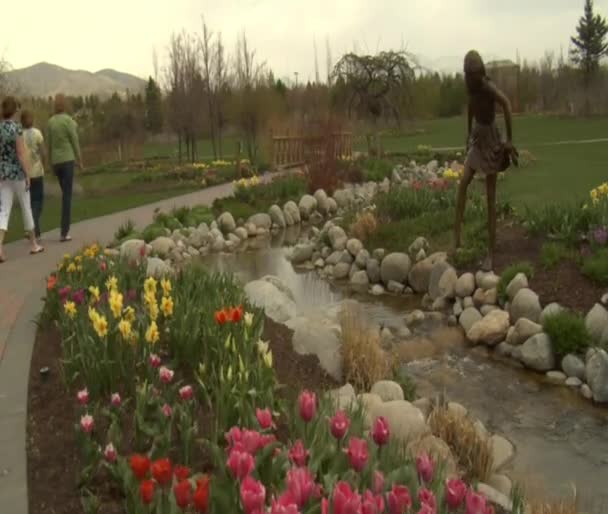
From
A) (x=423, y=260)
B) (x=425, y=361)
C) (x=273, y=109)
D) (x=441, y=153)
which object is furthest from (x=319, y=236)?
(x=273, y=109)

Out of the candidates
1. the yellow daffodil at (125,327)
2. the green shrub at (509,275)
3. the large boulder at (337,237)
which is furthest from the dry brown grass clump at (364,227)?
the yellow daffodil at (125,327)

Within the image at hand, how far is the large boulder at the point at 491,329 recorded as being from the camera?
6.95 metres

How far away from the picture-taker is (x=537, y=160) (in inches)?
850

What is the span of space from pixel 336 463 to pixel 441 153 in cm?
2382

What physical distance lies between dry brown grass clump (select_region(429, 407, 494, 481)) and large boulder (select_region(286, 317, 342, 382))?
101cm

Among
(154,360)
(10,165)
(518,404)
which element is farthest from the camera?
(10,165)

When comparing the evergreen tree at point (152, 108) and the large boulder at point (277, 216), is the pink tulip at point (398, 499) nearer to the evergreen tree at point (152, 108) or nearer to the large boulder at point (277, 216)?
the large boulder at point (277, 216)

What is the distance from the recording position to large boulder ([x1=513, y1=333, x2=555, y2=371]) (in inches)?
247

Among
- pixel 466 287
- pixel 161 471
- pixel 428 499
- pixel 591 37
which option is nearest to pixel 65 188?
pixel 466 287

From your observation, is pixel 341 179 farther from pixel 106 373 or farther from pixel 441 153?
pixel 106 373

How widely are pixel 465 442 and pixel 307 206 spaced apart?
11220 mm

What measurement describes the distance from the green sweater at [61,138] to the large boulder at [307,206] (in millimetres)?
5665

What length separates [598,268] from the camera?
702cm

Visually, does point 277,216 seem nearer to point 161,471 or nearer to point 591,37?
point 161,471
